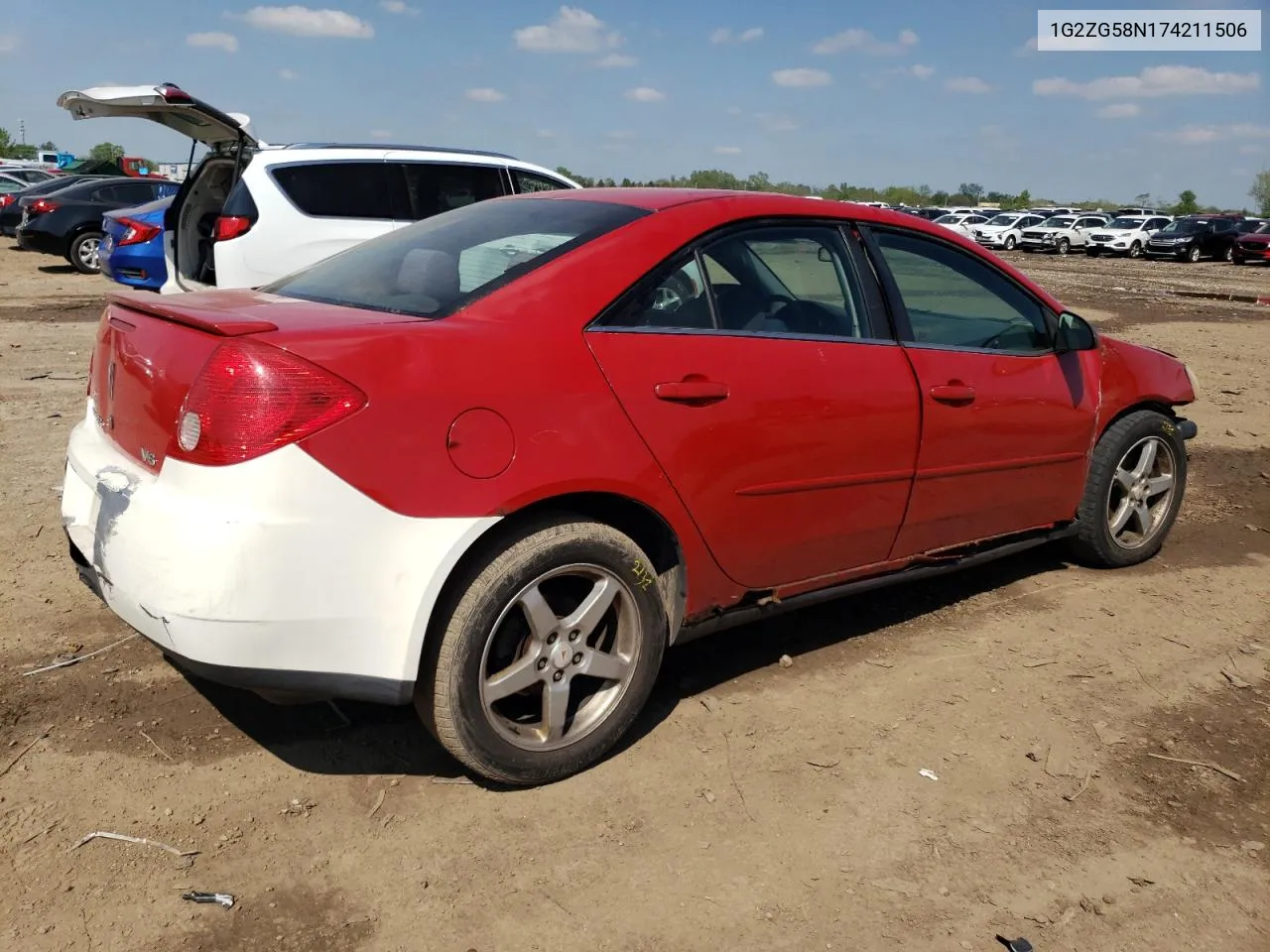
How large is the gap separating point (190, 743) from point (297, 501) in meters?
1.12

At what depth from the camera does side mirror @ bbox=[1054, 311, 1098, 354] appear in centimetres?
433

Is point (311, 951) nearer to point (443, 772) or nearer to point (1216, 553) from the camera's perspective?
point (443, 772)

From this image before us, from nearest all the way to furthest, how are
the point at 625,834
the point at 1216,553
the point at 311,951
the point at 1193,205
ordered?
the point at 311,951
the point at 625,834
the point at 1216,553
the point at 1193,205

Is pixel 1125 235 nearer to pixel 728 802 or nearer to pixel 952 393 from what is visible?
pixel 952 393

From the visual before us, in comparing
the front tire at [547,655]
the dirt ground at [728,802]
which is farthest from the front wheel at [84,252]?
the front tire at [547,655]

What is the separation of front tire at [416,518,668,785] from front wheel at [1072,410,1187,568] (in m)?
2.48

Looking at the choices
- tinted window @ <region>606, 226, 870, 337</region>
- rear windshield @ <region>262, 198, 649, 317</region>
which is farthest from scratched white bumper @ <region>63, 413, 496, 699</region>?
tinted window @ <region>606, 226, 870, 337</region>

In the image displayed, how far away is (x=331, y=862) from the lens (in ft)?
8.62

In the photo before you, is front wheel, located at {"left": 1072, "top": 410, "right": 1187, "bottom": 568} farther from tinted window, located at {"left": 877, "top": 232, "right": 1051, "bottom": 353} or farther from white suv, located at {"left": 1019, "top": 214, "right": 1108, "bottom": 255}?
white suv, located at {"left": 1019, "top": 214, "right": 1108, "bottom": 255}

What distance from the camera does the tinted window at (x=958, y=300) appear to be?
3.87 m

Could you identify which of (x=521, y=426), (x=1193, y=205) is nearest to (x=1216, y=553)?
(x=521, y=426)

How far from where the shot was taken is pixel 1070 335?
432 cm

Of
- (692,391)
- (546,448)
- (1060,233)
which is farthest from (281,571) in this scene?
(1060,233)

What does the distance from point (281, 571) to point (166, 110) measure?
249 inches
